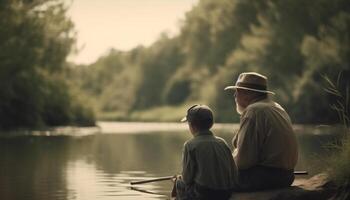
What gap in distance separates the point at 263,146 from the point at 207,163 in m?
0.70

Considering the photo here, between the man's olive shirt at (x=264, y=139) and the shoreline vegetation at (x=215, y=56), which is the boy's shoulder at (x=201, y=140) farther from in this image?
the shoreline vegetation at (x=215, y=56)

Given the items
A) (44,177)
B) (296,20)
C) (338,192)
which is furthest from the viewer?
(296,20)

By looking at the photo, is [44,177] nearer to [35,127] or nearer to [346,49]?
[35,127]

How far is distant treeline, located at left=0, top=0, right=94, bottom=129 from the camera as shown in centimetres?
3506

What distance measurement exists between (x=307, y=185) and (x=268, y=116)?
0.94 m

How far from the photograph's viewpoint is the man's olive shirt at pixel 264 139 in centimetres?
875

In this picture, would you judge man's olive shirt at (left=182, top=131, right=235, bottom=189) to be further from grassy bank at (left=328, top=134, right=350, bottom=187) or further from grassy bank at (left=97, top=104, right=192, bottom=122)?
grassy bank at (left=97, top=104, right=192, bottom=122)

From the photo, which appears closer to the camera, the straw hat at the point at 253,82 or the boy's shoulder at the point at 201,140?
the boy's shoulder at the point at 201,140

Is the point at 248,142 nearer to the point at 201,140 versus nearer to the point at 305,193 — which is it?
the point at 201,140

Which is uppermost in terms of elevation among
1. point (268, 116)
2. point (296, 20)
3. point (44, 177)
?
point (296, 20)

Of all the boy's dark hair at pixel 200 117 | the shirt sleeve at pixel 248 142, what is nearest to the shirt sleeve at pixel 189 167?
the boy's dark hair at pixel 200 117

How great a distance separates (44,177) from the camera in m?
15.0

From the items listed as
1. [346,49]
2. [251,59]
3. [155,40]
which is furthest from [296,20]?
[155,40]

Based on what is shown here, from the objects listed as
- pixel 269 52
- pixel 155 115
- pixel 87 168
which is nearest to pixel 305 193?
pixel 87 168
